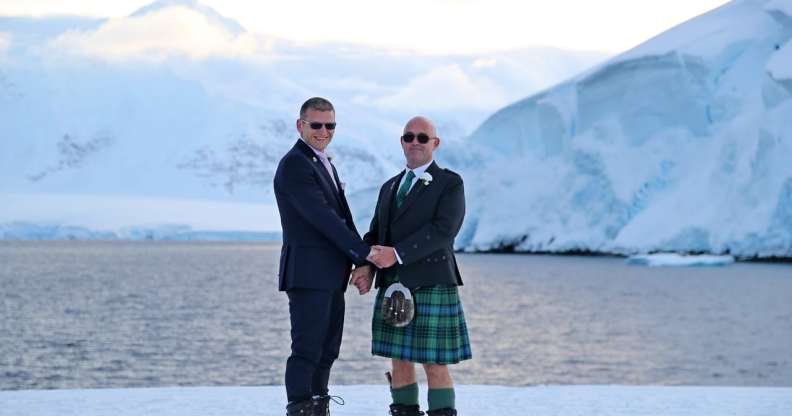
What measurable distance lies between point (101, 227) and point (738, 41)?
98.1 m

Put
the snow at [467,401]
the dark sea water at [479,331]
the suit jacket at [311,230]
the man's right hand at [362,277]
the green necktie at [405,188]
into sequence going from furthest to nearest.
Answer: the dark sea water at [479,331] → the snow at [467,401] → the green necktie at [405,188] → the man's right hand at [362,277] → the suit jacket at [311,230]

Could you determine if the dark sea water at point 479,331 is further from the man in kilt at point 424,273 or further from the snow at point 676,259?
the man in kilt at point 424,273

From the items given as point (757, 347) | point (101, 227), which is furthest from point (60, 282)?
point (101, 227)

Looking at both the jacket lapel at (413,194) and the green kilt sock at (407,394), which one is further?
the green kilt sock at (407,394)

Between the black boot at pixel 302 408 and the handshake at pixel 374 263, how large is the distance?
60cm

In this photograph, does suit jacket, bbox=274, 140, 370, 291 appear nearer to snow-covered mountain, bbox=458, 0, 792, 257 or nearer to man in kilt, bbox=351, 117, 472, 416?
man in kilt, bbox=351, 117, 472, 416

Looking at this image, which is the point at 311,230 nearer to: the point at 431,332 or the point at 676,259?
the point at 431,332

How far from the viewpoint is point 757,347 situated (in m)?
25.0

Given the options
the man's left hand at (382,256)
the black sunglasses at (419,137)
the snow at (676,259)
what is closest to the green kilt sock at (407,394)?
the man's left hand at (382,256)

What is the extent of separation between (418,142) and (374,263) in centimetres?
65

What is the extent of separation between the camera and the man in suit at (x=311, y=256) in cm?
529

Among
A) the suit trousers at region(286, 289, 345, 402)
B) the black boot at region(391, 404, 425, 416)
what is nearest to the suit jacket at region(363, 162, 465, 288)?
the suit trousers at region(286, 289, 345, 402)

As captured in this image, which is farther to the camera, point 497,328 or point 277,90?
point 277,90

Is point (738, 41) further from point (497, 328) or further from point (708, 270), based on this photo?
point (497, 328)
